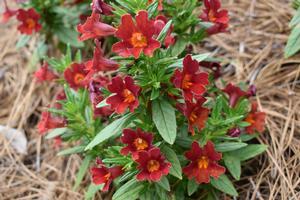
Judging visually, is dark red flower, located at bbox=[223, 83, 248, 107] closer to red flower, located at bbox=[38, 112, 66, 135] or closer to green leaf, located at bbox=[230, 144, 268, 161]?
green leaf, located at bbox=[230, 144, 268, 161]

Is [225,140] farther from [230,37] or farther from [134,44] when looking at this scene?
[230,37]

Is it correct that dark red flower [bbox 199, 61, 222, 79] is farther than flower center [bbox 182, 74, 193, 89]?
Yes

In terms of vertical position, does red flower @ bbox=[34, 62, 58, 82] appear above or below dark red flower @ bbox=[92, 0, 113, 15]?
below

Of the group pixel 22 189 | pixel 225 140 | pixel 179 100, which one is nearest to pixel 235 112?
pixel 225 140

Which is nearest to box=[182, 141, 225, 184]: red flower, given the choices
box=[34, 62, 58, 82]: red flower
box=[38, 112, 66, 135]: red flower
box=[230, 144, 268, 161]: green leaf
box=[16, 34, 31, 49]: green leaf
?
box=[230, 144, 268, 161]: green leaf

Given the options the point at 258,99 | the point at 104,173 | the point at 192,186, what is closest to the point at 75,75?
the point at 104,173

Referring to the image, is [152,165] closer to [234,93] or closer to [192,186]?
[192,186]

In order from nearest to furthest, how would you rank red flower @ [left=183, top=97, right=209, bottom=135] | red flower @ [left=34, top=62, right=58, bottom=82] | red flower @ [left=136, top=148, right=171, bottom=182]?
red flower @ [left=136, top=148, right=171, bottom=182] < red flower @ [left=183, top=97, right=209, bottom=135] < red flower @ [left=34, top=62, right=58, bottom=82]
